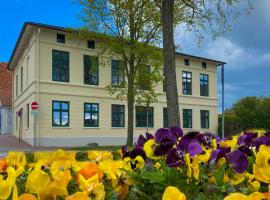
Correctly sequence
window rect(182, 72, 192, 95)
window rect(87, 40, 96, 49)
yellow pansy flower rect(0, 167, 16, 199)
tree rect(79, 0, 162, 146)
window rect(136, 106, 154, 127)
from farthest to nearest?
window rect(182, 72, 192, 95), window rect(136, 106, 154, 127), window rect(87, 40, 96, 49), tree rect(79, 0, 162, 146), yellow pansy flower rect(0, 167, 16, 199)

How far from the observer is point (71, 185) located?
81.0 inches

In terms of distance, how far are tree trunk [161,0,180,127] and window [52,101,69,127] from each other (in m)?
19.1

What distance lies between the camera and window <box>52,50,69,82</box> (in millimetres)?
35500

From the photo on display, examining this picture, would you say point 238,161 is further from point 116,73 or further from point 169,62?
point 116,73

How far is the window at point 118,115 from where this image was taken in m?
38.8

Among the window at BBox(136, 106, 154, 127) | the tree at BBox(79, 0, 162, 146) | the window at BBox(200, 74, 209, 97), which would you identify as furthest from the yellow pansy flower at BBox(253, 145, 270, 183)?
the window at BBox(200, 74, 209, 97)

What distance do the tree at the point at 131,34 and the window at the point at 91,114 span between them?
19.8 ft

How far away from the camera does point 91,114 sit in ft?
122

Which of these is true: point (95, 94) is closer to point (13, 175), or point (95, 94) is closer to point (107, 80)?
point (107, 80)

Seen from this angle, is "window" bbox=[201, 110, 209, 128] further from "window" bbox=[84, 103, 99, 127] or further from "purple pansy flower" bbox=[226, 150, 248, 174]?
"purple pansy flower" bbox=[226, 150, 248, 174]

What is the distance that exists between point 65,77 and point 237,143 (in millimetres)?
33956

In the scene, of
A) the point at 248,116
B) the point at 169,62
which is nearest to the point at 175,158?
the point at 169,62

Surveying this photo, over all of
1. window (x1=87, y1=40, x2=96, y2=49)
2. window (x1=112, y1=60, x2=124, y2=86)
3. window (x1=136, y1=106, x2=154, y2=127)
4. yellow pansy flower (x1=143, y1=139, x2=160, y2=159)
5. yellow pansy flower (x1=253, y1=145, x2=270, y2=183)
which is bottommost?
yellow pansy flower (x1=253, y1=145, x2=270, y2=183)

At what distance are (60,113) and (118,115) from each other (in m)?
5.63
